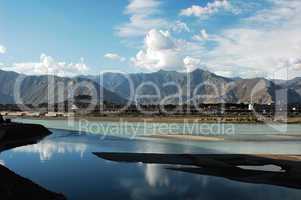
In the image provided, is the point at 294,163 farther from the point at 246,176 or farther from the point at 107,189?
the point at 107,189

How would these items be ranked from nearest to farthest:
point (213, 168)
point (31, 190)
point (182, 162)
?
point (31, 190) < point (213, 168) < point (182, 162)

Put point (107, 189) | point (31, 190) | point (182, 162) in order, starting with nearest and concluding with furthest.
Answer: point (31, 190) < point (107, 189) < point (182, 162)

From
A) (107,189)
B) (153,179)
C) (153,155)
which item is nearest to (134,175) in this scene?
(153,179)

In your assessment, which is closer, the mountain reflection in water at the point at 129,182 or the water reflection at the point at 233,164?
the mountain reflection in water at the point at 129,182

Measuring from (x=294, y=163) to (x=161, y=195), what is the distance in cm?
2347

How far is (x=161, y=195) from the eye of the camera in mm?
34938

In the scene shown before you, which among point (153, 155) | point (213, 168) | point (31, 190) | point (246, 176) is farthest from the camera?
point (153, 155)

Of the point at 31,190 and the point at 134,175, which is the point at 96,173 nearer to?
the point at 134,175

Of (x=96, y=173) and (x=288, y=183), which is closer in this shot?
(x=288, y=183)

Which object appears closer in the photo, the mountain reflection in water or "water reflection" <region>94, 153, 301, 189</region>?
the mountain reflection in water

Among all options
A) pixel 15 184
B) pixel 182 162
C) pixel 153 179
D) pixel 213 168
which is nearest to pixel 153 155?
pixel 182 162

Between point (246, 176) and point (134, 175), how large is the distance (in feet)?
39.7

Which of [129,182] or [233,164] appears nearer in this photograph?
[129,182]

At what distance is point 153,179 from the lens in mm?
41750
